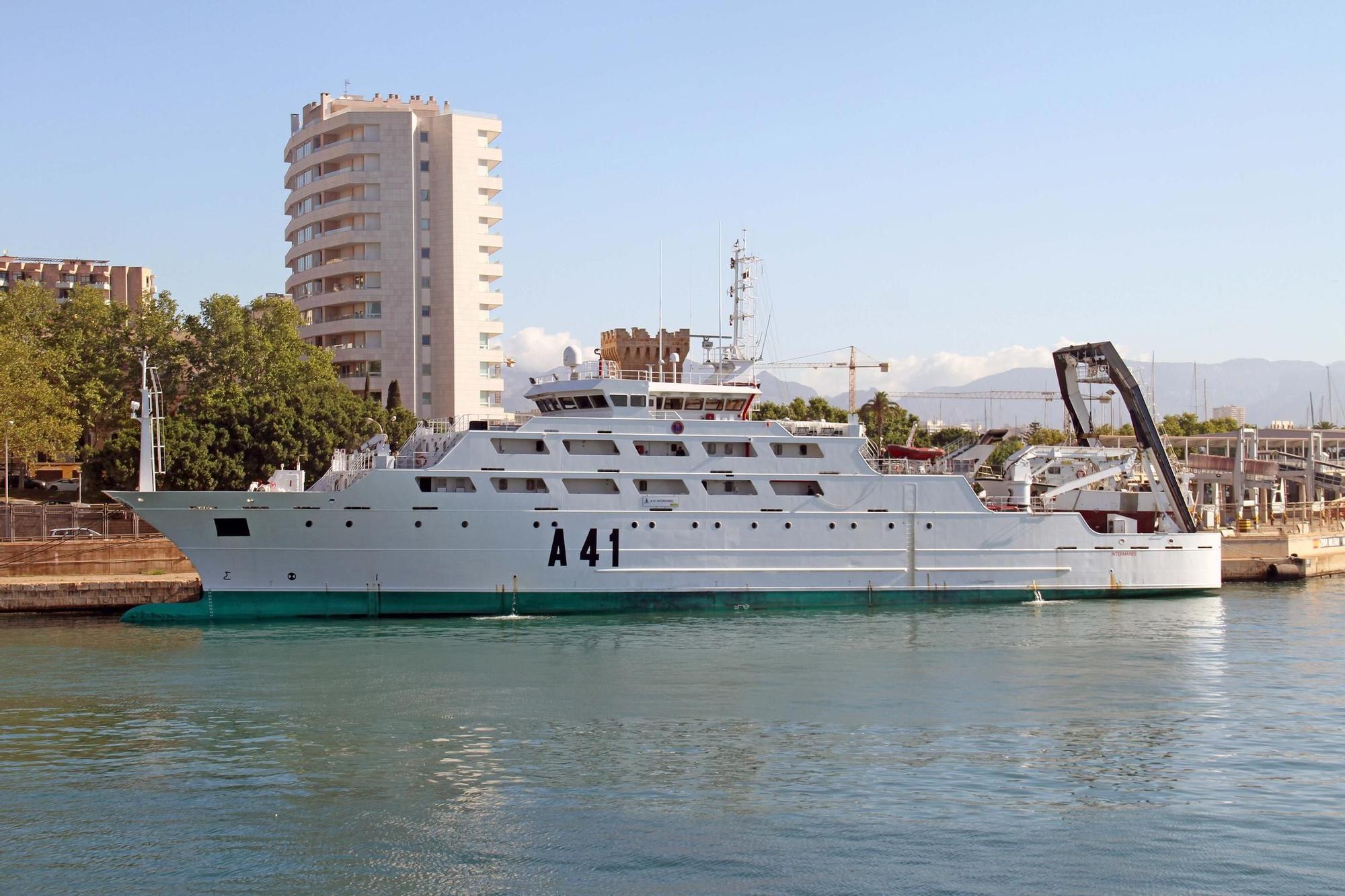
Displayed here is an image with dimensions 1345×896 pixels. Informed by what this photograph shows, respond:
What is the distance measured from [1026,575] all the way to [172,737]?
21.0 meters

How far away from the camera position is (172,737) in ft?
54.4

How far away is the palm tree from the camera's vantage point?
2547 inches

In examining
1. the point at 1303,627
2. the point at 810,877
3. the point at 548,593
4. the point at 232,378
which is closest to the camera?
the point at 810,877

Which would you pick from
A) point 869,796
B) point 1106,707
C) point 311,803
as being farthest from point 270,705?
point 1106,707

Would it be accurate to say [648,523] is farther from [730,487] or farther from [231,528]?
[231,528]

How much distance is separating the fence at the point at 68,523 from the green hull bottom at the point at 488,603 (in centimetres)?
685

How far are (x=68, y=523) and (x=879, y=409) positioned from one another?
42.2m

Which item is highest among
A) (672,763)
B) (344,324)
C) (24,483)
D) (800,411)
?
(344,324)

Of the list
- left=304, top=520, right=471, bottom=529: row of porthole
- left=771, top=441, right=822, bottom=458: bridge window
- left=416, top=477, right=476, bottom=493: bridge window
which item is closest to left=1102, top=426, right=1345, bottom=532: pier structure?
left=771, top=441, right=822, bottom=458: bridge window

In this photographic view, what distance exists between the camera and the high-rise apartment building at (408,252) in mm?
58750

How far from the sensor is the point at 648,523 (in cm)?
2864

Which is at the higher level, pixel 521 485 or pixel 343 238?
pixel 343 238

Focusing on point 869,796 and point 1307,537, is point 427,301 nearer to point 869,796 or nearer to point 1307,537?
point 1307,537

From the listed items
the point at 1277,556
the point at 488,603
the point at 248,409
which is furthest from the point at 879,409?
the point at 488,603
